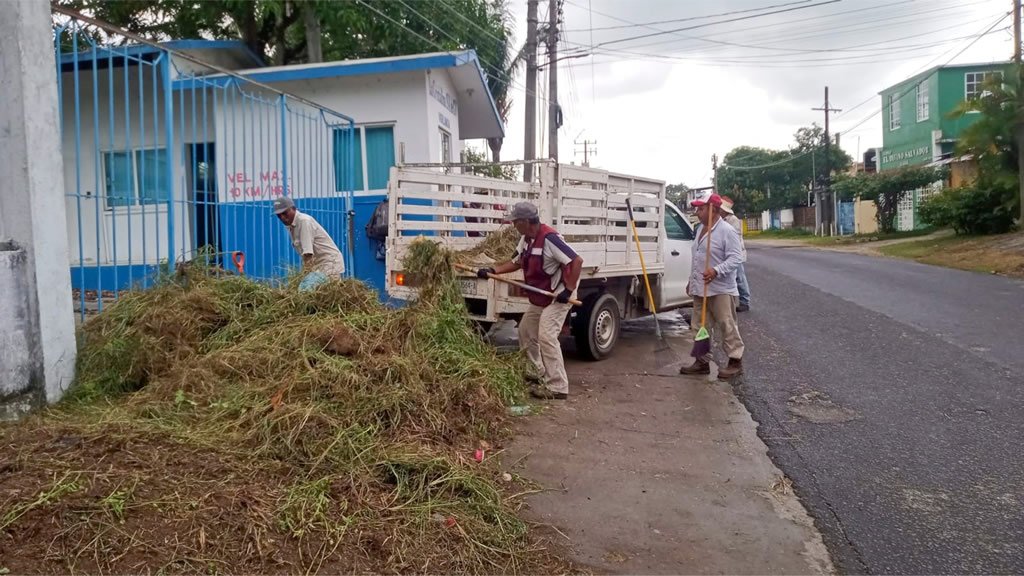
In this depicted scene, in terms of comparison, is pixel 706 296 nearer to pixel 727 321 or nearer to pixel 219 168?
pixel 727 321

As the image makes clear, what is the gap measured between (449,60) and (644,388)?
639 centimetres

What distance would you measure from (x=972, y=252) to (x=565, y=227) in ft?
56.6

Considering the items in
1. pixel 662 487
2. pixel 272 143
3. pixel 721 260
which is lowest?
pixel 662 487

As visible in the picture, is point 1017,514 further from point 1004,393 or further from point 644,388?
point 644,388

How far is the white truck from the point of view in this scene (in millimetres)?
6672

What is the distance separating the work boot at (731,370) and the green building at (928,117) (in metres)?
28.6

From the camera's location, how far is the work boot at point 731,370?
6.61 m

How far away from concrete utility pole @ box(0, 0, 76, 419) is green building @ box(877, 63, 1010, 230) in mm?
32955

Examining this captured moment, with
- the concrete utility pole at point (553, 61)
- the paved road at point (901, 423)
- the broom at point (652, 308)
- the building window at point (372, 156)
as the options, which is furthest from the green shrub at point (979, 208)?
the building window at point (372, 156)

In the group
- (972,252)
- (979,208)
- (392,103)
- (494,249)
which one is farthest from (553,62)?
(494,249)

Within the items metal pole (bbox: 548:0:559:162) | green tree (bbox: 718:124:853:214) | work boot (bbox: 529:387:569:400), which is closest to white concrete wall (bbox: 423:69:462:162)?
work boot (bbox: 529:387:569:400)

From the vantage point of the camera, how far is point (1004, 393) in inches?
227

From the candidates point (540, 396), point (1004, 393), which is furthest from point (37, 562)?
point (1004, 393)

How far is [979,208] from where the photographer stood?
22.6 metres
